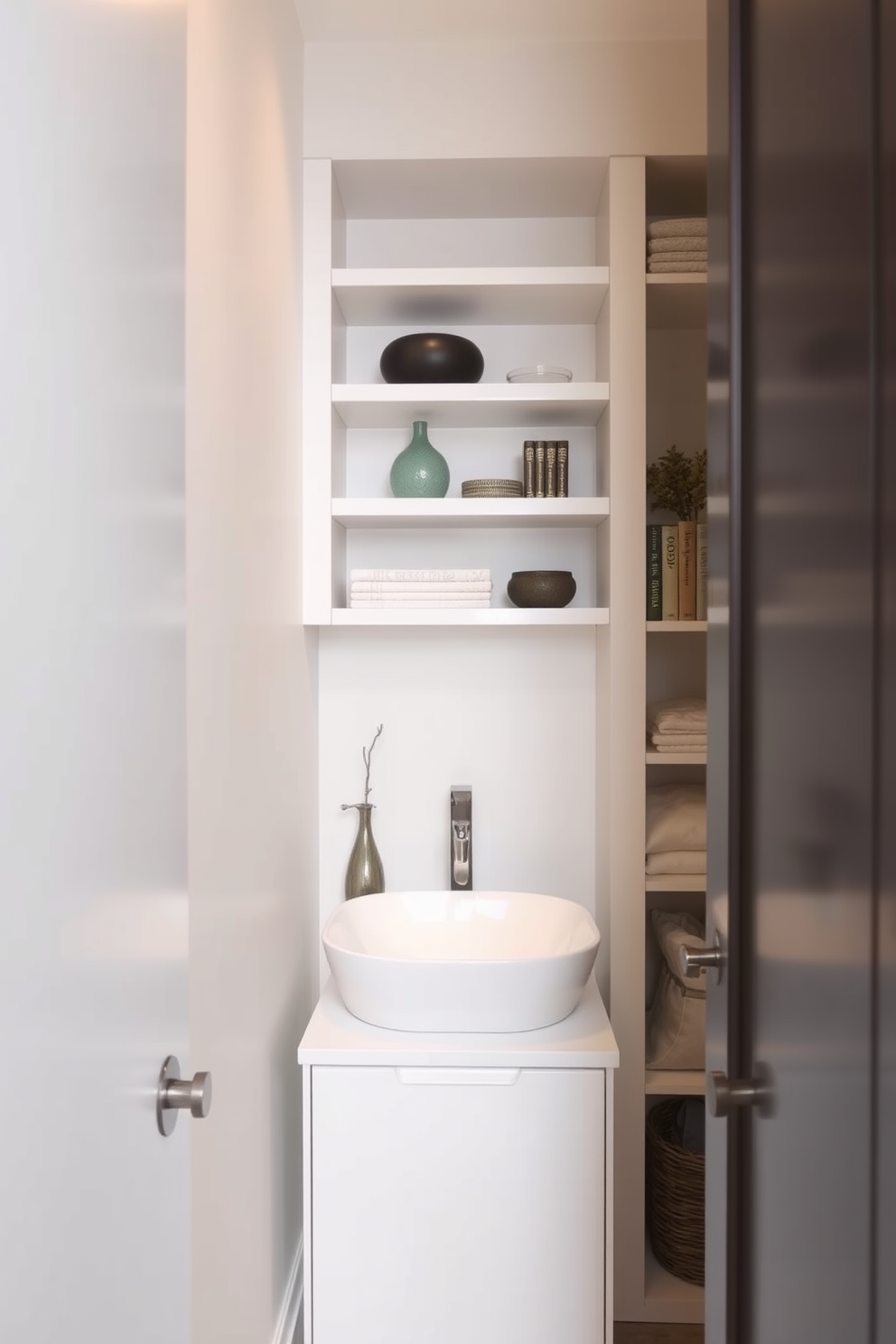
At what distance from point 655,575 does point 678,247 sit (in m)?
0.68

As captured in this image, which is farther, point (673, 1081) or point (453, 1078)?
point (673, 1081)

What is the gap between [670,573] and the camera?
2.15 meters

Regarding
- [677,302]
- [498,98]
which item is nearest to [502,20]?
[498,98]

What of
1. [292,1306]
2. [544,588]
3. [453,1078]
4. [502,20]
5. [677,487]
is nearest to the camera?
[453,1078]

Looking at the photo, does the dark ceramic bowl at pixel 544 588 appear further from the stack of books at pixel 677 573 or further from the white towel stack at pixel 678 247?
the white towel stack at pixel 678 247

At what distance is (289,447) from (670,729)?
37.9 inches

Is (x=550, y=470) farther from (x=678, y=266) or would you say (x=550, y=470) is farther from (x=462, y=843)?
(x=462, y=843)

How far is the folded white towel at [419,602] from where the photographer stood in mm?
2107

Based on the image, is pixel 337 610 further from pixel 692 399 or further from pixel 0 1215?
pixel 0 1215

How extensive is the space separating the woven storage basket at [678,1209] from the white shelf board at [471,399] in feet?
5.10

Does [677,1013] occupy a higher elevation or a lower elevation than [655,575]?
lower

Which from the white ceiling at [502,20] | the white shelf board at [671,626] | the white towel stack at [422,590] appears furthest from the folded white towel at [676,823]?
the white ceiling at [502,20]

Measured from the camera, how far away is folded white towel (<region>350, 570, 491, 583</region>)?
2.11 m

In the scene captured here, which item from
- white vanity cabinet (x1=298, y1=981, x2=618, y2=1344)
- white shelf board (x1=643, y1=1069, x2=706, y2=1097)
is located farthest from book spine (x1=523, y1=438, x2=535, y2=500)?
white shelf board (x1=643, y1=1069, x2=706, y2=1097)
